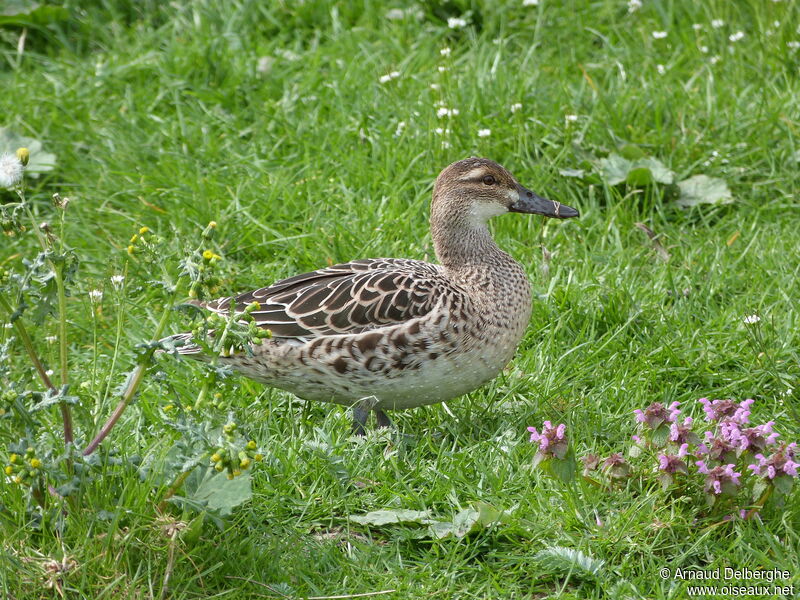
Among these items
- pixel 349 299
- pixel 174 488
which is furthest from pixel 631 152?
pixel 174 488

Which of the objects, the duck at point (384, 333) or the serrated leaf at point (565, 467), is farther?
the duck at point (384, 333)

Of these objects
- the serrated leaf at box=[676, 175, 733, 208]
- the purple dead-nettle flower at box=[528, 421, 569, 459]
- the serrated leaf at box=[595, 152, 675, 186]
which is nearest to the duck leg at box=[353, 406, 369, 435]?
the purple dead-nettle flower at box=[528, 421, 569, 459]

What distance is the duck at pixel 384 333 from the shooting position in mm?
4426

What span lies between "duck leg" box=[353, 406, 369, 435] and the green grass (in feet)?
0.19

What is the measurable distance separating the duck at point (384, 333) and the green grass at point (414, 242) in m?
0.19

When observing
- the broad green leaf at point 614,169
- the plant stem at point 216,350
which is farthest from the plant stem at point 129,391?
the broad green leaf at point 614,169

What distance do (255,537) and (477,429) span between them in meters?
1.17

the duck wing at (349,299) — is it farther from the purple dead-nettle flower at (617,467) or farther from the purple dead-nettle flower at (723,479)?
the purple dead-nettle flower at (723,479)

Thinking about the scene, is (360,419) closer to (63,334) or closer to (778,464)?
(63,334)

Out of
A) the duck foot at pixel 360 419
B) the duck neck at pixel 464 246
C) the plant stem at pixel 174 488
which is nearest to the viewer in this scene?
the plant stem at pixel 174 488

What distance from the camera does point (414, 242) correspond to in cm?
578

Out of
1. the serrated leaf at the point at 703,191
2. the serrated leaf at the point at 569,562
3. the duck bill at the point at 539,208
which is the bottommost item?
the serrated leaf at the point at 703,191

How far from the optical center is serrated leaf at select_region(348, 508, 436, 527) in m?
3.92

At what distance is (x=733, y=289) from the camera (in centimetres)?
536
